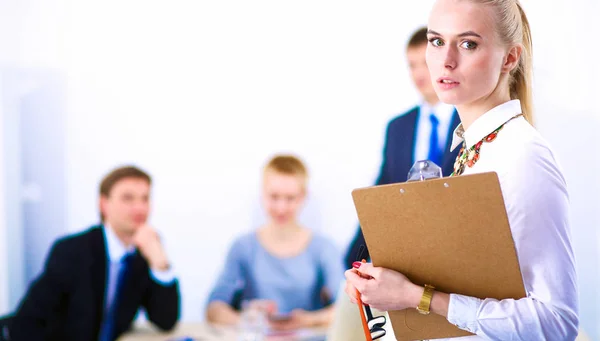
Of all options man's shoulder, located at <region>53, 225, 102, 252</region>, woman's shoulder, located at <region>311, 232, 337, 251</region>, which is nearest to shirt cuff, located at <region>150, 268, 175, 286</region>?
man's shoulder, located at <region>53, 225, 102, 252</region>

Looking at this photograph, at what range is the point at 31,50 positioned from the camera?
4082 millimetres

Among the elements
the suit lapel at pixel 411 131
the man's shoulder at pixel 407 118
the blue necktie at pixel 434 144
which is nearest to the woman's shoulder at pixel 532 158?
the blue necktie at pixel 434 144

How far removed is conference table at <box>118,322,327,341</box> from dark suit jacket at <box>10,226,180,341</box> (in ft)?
0.88

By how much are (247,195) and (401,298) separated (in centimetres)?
301

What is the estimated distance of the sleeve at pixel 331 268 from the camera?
3531 millimetres

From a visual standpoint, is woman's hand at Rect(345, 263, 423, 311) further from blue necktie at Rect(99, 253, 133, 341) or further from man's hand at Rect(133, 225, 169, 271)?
blue necktie at Rect(99, 253, 133, 341)

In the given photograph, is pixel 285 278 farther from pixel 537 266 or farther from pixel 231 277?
pixel 537 266

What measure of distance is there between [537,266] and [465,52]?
0.36 meters

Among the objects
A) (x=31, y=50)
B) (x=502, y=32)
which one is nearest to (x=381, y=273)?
(x=502, y=32)

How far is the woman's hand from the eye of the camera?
3.45 ft

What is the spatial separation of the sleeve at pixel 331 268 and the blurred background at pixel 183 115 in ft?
1.04

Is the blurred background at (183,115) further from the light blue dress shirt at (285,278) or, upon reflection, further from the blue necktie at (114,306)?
the blue necktie at (114,306)

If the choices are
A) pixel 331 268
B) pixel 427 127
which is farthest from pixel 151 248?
pixel 427 127

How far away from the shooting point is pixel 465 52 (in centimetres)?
111
